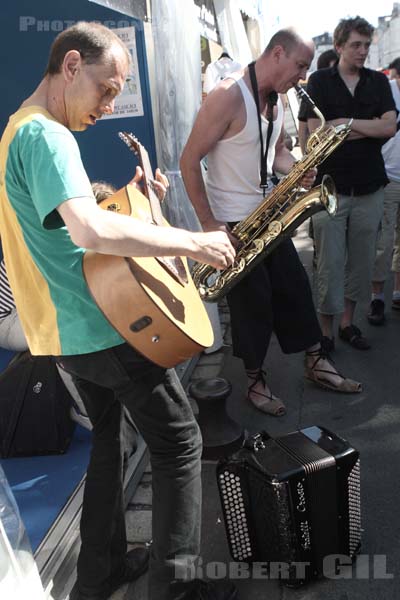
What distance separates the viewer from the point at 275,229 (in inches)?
104

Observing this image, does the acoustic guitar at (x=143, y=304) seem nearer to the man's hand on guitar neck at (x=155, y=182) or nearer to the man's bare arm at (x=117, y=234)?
the man's bare arm at (x=117, y=234)

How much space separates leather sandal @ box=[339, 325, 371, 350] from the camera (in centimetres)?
360

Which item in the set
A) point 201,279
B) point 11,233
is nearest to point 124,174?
point 201,279

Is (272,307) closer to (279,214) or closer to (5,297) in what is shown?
(279,214)

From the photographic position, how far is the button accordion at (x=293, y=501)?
1760 millimetres

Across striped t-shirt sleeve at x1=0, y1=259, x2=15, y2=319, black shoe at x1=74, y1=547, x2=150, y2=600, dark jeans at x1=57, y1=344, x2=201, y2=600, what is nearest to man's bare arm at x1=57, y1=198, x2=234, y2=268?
dark jeans at x1=57, y1=344, x2=201, y2=600

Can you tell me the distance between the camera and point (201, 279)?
2.82 m

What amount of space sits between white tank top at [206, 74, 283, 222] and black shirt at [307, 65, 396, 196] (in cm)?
46

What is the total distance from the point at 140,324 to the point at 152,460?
18.0 inches

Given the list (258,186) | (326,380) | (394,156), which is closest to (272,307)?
(326,380)

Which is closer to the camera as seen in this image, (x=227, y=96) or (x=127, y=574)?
(x=127, y=574)

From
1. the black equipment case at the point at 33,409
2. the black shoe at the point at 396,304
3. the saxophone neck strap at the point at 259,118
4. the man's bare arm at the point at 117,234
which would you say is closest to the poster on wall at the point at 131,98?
the saxophone neck strap at the point at 259,118

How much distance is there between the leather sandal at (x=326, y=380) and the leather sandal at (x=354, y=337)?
48cm

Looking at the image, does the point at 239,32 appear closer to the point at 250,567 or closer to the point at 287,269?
the point at 287,269
